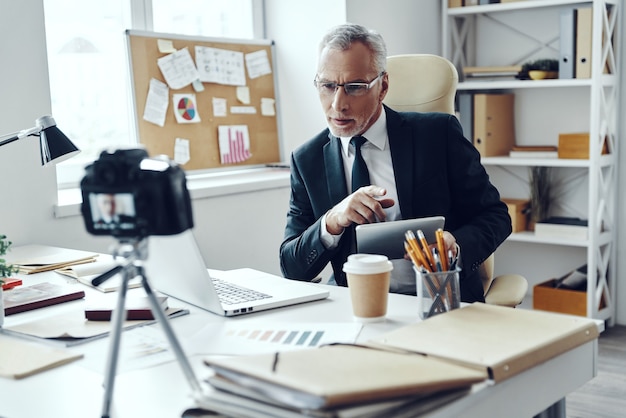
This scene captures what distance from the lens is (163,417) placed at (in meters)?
0.99

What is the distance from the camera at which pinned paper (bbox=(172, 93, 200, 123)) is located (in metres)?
3.20

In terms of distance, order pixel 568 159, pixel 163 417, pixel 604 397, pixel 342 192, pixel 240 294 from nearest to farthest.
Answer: pixel 163 417, pixel 240 294, pixel 342 192, pixel 604 397, pixel 568 159

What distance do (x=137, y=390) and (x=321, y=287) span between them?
67 cm

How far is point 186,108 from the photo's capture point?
127 inches

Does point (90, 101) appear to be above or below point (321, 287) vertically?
above

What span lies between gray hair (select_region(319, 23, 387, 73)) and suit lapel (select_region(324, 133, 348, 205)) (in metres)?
0.25

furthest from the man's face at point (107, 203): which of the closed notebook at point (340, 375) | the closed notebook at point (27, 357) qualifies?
the closed notebook at point (27, 357)

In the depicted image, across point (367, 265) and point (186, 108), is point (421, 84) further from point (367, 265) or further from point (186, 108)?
point (186, 108)

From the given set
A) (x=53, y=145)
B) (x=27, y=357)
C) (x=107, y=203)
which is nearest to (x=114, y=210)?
(x=107, y=203)

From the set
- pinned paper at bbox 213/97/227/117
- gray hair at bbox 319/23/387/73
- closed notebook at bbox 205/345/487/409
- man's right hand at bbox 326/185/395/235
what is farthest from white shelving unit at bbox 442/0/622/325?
closed notebook at bbox 205/345/487/409

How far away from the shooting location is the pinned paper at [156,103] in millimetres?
3097

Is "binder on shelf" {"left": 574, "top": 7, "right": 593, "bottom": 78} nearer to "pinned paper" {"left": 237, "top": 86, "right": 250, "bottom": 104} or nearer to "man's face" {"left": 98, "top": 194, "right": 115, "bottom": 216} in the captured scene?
"pinned paper" {"left": 237, "top": 86, "right": 250, "bottom": 104}

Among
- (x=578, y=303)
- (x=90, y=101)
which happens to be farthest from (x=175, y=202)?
(x=578, y=303)

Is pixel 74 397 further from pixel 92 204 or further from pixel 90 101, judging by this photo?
pixel 90 101
